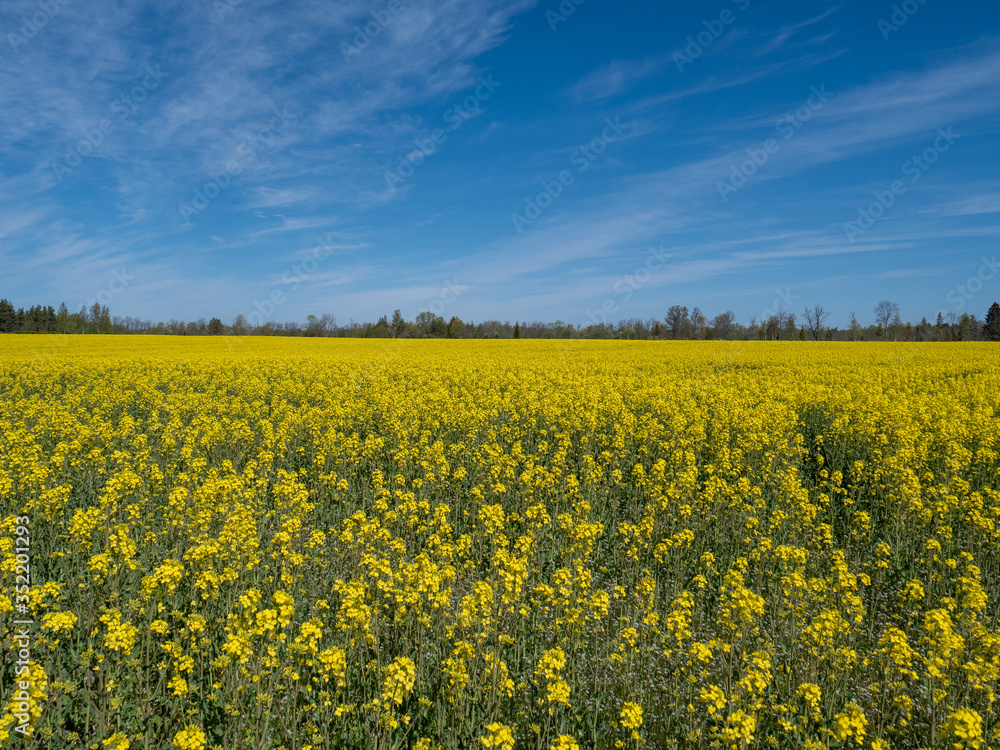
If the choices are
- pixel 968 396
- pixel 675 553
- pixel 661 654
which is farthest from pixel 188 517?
pixel 968 396

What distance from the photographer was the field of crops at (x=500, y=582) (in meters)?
4.18

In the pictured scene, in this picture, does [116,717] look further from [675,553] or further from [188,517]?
[675,553]

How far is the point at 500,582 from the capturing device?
562cm

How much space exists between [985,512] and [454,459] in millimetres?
10144

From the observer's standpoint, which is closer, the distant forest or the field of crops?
the field of crops

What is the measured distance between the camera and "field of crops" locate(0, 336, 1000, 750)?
4180 mm

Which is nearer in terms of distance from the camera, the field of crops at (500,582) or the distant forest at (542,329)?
the field of crops at (500,582)

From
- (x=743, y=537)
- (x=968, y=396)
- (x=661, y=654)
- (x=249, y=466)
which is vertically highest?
(x=968, y=396)

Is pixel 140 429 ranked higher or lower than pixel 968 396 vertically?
lower

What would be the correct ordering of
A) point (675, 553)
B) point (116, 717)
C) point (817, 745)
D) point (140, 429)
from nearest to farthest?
point (817, 745)
point (116, 717)
point (675, 553)
point (140, 429)

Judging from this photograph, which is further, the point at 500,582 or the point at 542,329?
the point at 542,329

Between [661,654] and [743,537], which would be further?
[743,537]

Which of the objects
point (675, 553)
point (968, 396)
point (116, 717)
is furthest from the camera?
point (968, 396)

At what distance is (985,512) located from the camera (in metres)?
8.44
